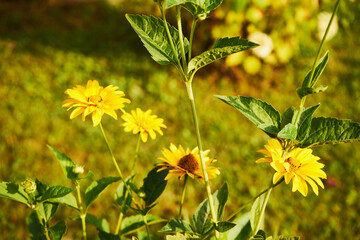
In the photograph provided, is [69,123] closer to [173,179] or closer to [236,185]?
[173,179]

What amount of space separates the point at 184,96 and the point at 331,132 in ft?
8.62

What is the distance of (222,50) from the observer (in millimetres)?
755

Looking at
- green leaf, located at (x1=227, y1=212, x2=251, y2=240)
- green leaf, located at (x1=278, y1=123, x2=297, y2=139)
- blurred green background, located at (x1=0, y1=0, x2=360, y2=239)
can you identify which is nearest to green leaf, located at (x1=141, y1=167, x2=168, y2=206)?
green leaf, located at (x1=227, y1=212, x2=251, y2=240)

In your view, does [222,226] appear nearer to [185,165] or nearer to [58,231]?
[185,165]

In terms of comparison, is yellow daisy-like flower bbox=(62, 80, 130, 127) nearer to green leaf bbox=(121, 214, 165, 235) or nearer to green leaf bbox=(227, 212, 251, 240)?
green leaf bbox=(121, 214, 165, 235)

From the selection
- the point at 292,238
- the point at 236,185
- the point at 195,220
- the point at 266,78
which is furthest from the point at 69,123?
the point at 292,238

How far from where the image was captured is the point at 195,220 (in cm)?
95

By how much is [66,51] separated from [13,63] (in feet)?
1.93

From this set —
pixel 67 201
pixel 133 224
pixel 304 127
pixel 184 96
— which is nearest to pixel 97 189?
pixel 67 201

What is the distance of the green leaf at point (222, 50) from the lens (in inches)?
29.0

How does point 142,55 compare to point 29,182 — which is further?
point 142,55

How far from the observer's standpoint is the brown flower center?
100 centimetres

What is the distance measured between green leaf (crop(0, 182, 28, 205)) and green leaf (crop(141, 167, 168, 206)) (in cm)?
31

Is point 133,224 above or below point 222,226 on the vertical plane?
below
